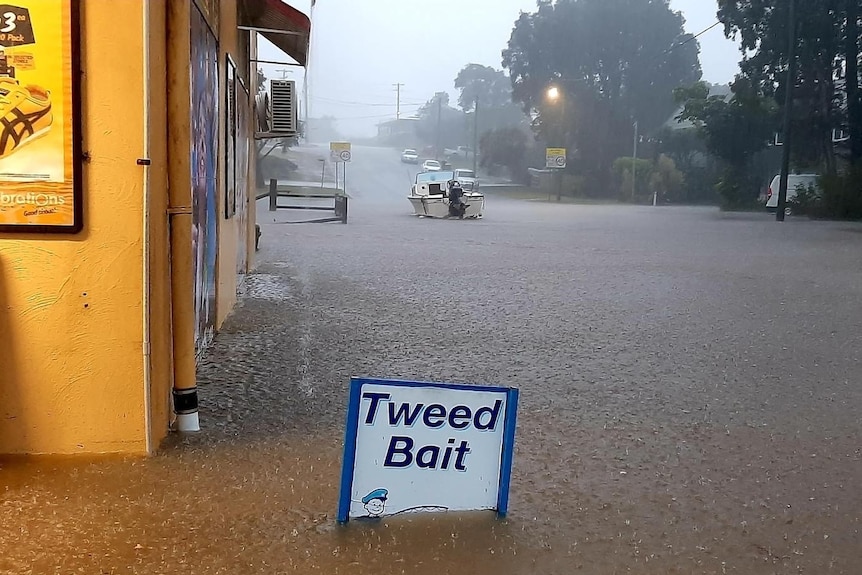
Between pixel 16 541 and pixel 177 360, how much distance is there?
1373mm

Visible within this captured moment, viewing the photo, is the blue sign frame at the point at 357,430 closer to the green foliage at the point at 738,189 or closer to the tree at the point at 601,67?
the green foliage at the point at 738,189

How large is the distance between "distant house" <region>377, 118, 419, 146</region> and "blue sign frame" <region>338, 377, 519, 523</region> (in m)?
85.9

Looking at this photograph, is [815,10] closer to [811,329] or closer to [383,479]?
[811,329]

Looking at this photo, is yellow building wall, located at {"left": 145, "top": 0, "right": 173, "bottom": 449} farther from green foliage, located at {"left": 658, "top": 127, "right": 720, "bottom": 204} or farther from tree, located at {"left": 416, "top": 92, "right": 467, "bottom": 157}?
tree, located at {"left": 416, "top": 92, "right": 467, "bottom": 157}

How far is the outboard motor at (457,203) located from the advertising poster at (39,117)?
2530 cm

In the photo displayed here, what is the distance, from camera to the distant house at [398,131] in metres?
88.9

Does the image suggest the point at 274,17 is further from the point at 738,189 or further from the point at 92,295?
the point at 738,189

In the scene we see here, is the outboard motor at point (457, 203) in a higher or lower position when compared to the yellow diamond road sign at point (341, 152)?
lower

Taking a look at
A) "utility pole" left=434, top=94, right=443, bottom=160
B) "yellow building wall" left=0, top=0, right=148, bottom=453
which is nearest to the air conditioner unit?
"yellow building wall" left=0, top=0, right=148, bottom=453

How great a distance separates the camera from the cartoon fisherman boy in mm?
3506

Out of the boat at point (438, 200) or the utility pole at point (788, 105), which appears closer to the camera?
the boat at point (438, 200)

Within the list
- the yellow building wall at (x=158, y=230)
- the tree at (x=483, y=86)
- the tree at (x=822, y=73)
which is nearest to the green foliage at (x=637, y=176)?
the tree at (x=822, y=73)

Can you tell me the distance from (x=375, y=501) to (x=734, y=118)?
122ft

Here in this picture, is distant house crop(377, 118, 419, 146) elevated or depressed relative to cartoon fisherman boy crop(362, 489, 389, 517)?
elevated
